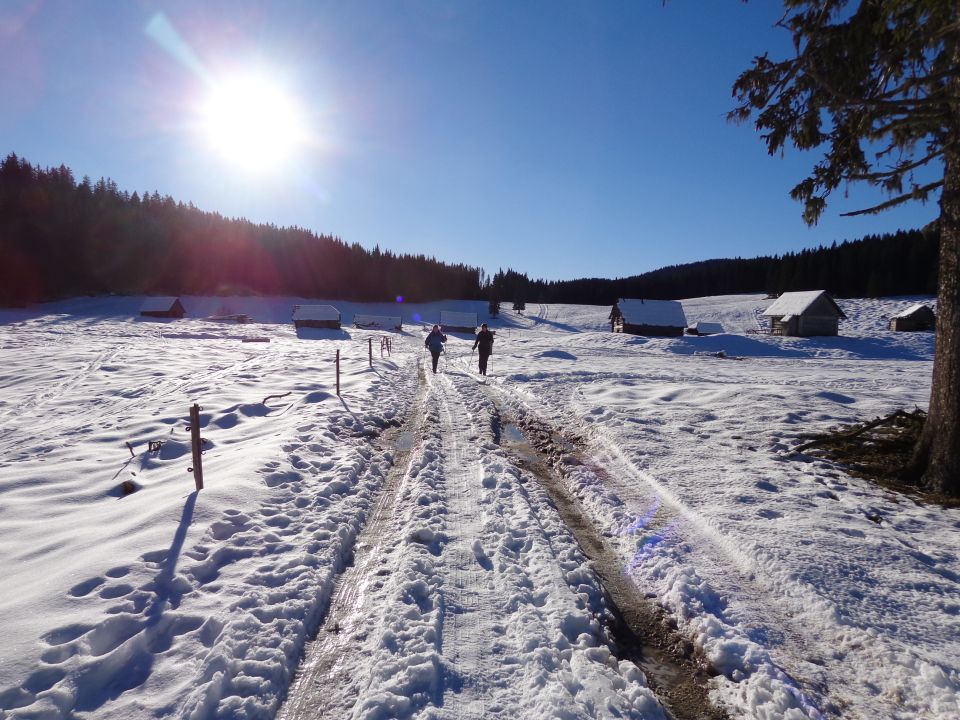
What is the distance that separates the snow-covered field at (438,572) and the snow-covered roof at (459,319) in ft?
174

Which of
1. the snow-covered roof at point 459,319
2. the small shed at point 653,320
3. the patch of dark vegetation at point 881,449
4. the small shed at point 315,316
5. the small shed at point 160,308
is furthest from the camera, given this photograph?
the snow-covered roof at point 459,319

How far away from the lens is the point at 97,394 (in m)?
11.9

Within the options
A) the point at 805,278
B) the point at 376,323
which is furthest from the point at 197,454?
the point at 805,278

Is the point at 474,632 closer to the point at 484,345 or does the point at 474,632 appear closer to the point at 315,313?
the point at 484,345

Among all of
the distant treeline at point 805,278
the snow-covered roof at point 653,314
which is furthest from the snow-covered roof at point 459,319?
the distant treeline at point 805,278

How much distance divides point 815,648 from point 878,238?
108379mm

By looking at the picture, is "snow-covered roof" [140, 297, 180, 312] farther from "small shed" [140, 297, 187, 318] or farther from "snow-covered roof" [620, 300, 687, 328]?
"snow-covered roof" [620, 300, 687, 328]

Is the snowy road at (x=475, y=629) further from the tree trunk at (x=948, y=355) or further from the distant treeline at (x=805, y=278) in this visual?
the distant treeline at (x=805, y=278)

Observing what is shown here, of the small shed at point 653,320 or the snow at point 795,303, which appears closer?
the snow at point 795,303

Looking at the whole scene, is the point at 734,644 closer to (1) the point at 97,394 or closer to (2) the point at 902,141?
(2) the point at 902,141

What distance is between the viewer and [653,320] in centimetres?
5244

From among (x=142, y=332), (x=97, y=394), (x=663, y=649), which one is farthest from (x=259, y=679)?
(x=142, y=332)

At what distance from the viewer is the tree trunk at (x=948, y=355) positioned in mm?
5707

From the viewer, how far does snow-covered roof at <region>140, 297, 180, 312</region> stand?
53344mm
